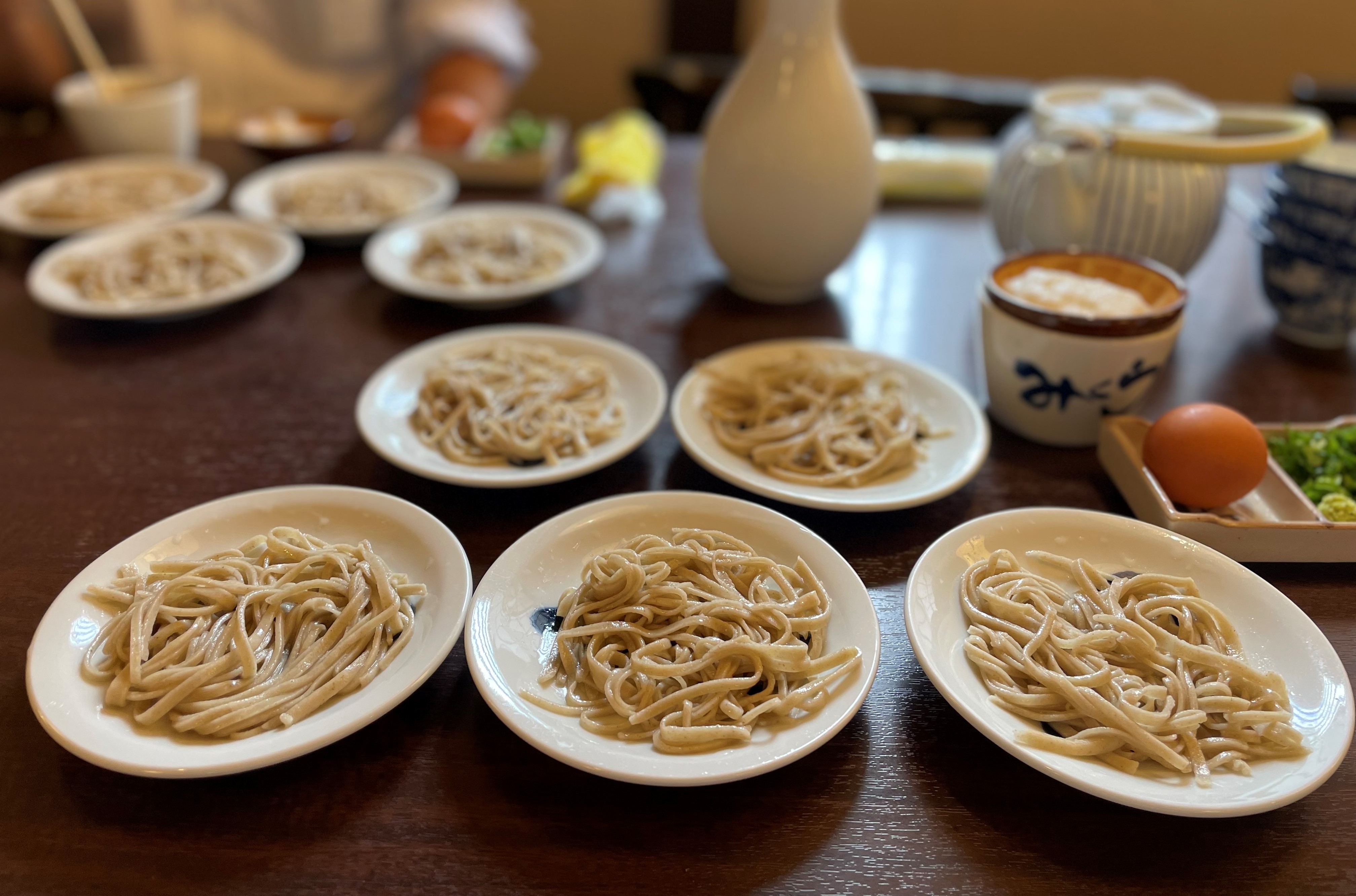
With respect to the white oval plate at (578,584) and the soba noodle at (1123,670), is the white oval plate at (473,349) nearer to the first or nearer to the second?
the white oval plate at (578,584)

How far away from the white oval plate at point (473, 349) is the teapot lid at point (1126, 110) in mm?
1099

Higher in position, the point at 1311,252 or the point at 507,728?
the point at 1311,252

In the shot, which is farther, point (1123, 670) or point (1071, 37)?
point (1071, 37)

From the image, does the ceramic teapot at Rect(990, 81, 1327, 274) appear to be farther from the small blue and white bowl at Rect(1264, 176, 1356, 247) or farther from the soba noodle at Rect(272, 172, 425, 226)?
the soba noodle at Rect(272, 172, 425, 226)

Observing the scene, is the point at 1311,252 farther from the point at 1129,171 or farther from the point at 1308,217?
the point at 1129,171

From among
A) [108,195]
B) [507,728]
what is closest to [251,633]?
[507,728]

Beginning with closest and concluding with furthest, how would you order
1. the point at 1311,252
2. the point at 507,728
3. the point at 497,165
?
the point at 507,728
the point at 1311,252
the point at 497,165

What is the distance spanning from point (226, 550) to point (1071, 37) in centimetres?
518

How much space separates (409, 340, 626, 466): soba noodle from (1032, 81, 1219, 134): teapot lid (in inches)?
47.4

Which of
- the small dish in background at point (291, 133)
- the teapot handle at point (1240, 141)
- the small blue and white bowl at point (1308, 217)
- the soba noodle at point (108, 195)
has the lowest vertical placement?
the soba noodle at point (108, 195)

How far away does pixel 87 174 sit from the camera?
8.44ft

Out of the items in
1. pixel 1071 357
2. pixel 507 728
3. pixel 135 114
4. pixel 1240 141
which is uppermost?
pixel 1240 141

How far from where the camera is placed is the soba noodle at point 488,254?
2.06m

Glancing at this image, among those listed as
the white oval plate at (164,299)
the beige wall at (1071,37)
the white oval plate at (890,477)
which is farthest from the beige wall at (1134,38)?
the white oval plate at (890,477)
